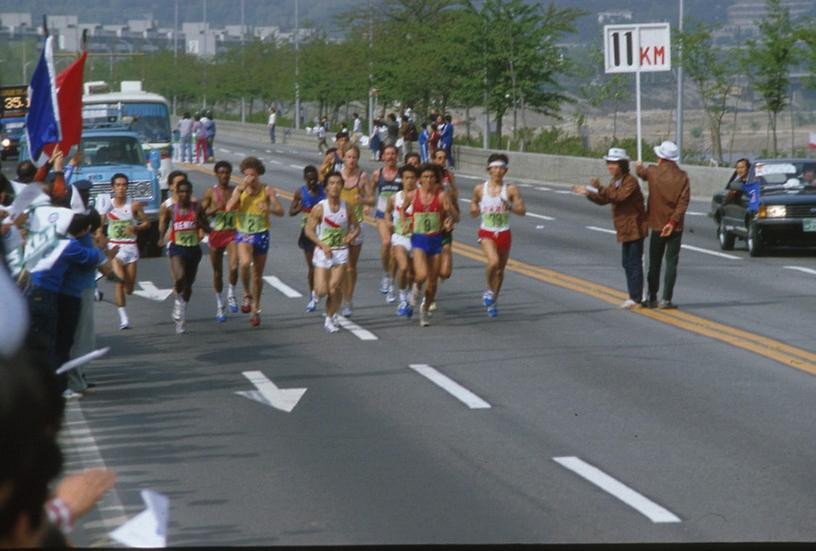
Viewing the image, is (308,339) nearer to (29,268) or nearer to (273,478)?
(29,268)

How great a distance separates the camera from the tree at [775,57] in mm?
46750

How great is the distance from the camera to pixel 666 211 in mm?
19641

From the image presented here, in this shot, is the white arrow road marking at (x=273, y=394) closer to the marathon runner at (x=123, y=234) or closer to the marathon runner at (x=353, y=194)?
the marathon runner at (x=123, y=234)

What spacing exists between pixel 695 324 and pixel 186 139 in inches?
1861

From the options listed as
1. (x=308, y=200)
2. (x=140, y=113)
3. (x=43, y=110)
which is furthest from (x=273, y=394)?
(x=140, y=113)

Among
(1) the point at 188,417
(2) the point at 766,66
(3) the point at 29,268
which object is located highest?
(2) the point at 766,66

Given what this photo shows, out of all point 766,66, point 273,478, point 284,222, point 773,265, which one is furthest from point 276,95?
point 273,478

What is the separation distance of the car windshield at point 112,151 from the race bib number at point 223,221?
35.5 ft

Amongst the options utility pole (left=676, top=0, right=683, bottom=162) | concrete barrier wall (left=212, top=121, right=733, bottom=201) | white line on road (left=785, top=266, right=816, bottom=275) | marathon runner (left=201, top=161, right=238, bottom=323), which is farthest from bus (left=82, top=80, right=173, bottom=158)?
marathon runner (left=201, top=161, right=238, bottom=323)

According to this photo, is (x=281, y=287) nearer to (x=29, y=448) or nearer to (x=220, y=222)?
(x=220, y=222)

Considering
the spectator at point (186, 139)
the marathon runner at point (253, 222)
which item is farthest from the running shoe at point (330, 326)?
the spectator at point (186, 139)

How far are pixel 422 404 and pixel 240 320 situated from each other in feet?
21.4

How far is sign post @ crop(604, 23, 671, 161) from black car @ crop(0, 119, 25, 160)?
37.8m

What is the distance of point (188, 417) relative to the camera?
41.5 feet
